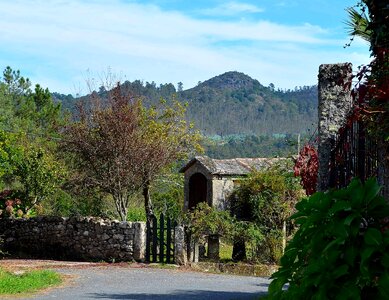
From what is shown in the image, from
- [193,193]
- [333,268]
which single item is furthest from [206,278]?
[333,268]

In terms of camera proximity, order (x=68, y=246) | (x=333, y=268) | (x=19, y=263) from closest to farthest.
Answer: (x=333, y=268), (x=19, y=263), (x=68, y=246)

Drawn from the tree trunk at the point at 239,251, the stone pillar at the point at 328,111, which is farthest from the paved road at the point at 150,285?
the stone pillar at the point at 328,111

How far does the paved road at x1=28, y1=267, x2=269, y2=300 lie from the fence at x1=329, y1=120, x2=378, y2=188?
8.14 m

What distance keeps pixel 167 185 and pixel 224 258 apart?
271 inches

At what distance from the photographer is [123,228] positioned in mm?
21953

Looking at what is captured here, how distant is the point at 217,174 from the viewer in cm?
2761

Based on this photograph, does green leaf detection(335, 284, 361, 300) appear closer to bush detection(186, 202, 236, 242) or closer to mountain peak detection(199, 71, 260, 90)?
bush detection(186, 202, 236, 242)

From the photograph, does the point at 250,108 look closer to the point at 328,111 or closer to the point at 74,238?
the point at 74,238

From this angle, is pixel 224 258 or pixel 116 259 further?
pixel 224 258

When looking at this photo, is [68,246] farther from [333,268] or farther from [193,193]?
[333,268]

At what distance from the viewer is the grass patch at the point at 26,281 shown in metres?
15.1

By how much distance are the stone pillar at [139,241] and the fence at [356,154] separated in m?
14.9

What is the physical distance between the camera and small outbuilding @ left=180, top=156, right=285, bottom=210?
90.0 feet

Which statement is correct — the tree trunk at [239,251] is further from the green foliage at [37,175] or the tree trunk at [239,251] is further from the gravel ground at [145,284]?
the green foliage at [37,175]
